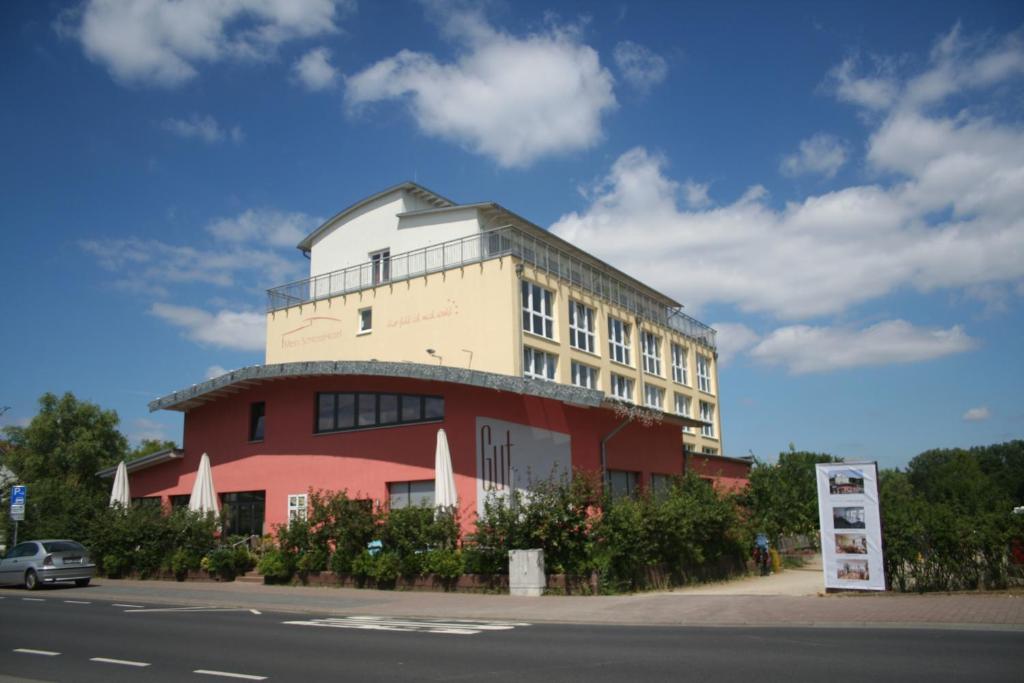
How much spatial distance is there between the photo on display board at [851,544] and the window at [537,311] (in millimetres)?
19846

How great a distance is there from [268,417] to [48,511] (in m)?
10.5

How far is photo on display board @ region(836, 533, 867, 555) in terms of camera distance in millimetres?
16702

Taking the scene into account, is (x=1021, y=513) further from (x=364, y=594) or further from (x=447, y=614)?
(x=364, y=594)

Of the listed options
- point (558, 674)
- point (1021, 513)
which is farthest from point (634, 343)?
point (558, 674)

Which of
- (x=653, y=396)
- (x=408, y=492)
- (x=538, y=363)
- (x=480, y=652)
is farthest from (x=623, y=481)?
(x=653, y=396)

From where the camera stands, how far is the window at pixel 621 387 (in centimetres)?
4244

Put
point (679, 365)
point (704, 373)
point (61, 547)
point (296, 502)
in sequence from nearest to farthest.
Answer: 1. point (61, 547)
2. point (296, 502)
3. point (679, 365)
4. point (704, 373)

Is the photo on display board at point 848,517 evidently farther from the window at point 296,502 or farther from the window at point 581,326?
the window at point 581,326

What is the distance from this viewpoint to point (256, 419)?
29047 millimetres

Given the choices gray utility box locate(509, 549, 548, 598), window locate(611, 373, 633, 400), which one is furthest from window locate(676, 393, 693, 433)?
gray utility box locate(509, 549, 548, 598)

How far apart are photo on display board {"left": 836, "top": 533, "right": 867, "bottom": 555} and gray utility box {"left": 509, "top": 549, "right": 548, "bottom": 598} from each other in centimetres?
619

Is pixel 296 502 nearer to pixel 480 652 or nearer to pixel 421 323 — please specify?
pixel 421 323

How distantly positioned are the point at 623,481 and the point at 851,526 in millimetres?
10888

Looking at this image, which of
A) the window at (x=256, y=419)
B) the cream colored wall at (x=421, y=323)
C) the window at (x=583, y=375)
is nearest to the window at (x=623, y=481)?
the cream colored wall at (x=421, y=323)
